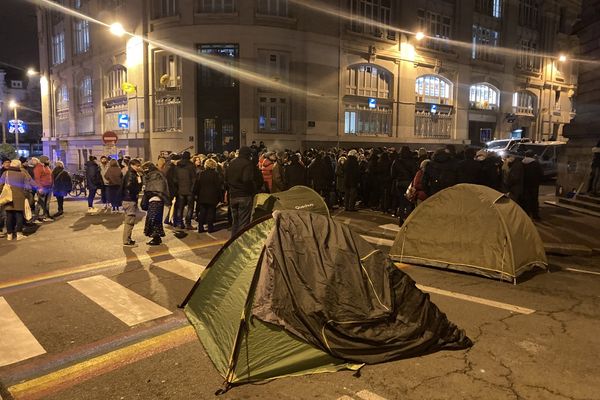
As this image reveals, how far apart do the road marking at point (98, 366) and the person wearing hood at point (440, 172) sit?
659 centimetres

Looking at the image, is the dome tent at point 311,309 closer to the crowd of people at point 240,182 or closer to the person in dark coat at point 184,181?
the crowd of people at point 240,182

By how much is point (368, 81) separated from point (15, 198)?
80.5 ft

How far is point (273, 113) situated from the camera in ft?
88.8

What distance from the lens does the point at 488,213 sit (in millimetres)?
7340

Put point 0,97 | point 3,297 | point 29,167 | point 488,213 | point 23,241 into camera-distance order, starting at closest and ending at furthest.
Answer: point 3,297 < point 488,213 < point 23,241 < point 29,167 < point 0,97

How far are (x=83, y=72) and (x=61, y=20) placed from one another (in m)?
6.73

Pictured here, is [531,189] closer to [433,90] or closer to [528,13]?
[433,90]

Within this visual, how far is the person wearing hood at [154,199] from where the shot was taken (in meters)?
9.86

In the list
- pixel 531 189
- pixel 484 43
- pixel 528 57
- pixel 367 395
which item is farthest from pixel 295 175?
pixel 528 57

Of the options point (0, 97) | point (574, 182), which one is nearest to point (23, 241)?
point (574, 182)

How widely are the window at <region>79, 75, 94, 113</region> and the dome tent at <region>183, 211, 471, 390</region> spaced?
34705mm

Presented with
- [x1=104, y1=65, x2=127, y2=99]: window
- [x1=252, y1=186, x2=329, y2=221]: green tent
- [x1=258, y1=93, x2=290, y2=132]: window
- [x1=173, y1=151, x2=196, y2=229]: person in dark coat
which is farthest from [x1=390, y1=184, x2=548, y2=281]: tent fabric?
[x1=104, y1=65, x2=127, y2=99]: window

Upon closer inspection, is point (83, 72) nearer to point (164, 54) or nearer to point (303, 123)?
point (164, 54)

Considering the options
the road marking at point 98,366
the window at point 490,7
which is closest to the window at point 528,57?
the window at point 490,7
